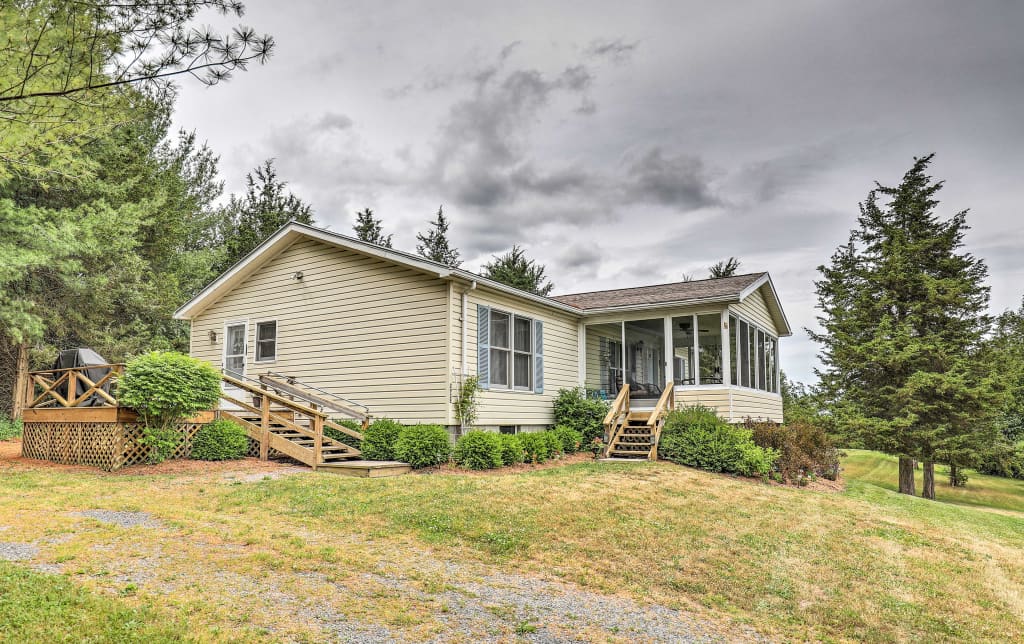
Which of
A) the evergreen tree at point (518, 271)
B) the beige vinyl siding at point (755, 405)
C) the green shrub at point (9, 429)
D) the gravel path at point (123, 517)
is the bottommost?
the gravel path at point (123, 517)

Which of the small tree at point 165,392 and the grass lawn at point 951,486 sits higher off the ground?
the small tree at point 165,392

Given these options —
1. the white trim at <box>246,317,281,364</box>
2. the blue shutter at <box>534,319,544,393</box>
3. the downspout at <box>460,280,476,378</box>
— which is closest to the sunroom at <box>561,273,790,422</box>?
the blue shutter at <box>534,319,544,393</box>

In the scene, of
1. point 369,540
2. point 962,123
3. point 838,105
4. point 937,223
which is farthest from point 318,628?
point 937,223

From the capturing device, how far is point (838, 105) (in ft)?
48.4

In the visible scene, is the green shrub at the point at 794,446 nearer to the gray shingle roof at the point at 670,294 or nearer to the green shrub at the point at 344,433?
the gray shingle roof at the point at 670,294

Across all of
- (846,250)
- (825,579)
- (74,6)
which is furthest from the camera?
(846,250)

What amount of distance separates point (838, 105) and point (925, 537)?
10399 mm

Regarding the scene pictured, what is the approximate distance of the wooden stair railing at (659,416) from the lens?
12906 mm

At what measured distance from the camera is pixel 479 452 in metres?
11.2

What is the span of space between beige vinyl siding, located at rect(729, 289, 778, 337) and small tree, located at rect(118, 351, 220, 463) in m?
11.0

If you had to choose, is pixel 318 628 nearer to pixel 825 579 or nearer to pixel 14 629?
pixel 14 629

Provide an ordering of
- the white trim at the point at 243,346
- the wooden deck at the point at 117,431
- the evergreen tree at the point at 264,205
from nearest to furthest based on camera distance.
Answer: the wooden deck at the point at 117,431, the white trim at the point at 243,346, the evergreen tree at the point at 264,205

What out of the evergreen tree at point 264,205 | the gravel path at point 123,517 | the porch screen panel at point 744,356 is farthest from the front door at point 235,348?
the evergreen tree at point 264,205

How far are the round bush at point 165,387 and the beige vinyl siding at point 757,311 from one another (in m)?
11.0
